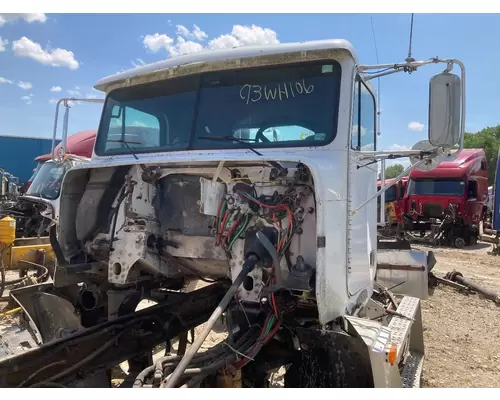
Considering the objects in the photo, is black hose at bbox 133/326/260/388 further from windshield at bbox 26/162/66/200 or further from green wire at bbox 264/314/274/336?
windshield at bbox 26/162/66/200

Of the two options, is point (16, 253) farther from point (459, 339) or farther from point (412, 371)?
point (459, 339)

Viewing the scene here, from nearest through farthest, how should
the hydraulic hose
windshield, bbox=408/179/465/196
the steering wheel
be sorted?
the hydraulic hose → the steering wheel → windshield, bbox=408/179/465/196

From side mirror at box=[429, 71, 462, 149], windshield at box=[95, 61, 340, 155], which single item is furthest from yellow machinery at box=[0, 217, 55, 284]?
side mirror at box=[429, 71, 462, 149]

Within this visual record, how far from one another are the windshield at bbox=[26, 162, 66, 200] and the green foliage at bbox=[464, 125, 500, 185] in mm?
36658

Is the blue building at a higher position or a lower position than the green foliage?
lower

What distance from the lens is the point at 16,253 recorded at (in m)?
6.26

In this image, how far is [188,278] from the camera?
4.62 m

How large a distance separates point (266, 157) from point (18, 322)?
3.06 meters

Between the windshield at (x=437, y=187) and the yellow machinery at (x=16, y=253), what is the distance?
13185 millimetres

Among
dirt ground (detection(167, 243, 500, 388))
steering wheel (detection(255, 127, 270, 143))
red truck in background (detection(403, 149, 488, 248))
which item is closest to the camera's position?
steering wheel (detection(255, 127, 270, 143))

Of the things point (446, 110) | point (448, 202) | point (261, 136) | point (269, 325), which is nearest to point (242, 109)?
point (261, 136)

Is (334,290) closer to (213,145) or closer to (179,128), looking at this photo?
(213,145)

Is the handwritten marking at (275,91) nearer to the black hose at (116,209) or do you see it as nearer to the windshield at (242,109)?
the windshield at (242,109)

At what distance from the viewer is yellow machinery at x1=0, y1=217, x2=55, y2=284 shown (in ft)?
19.8
